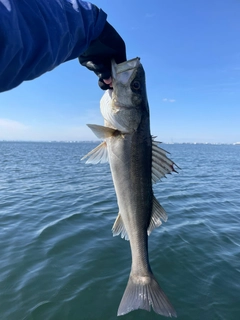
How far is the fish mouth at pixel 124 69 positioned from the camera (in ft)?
9.37

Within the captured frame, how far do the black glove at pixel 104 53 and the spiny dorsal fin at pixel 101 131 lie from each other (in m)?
0.61

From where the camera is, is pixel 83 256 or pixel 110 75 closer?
pixel 110 75

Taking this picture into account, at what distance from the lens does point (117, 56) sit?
285cm

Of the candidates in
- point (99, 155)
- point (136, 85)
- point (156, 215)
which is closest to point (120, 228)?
point (156, 215)

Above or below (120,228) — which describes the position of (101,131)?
above

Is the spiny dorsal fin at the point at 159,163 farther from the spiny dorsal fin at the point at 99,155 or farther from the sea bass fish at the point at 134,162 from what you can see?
the spiny dorsal fin at the point at 99,155

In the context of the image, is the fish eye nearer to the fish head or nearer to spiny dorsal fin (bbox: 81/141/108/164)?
the fish head

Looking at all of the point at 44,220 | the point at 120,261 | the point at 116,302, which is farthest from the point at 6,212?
the point at 116,302

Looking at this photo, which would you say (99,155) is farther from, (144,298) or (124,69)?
(144,298)

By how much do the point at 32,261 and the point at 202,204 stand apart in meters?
8.10

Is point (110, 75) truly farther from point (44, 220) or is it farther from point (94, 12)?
point (44, 220)

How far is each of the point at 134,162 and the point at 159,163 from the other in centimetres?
37

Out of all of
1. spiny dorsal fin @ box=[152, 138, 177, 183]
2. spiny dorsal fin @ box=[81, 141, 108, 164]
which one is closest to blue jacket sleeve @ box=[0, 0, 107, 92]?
spiny dorsal fin @ box=[81, 141, 108, 164]

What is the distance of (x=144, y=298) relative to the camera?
10.2ft
